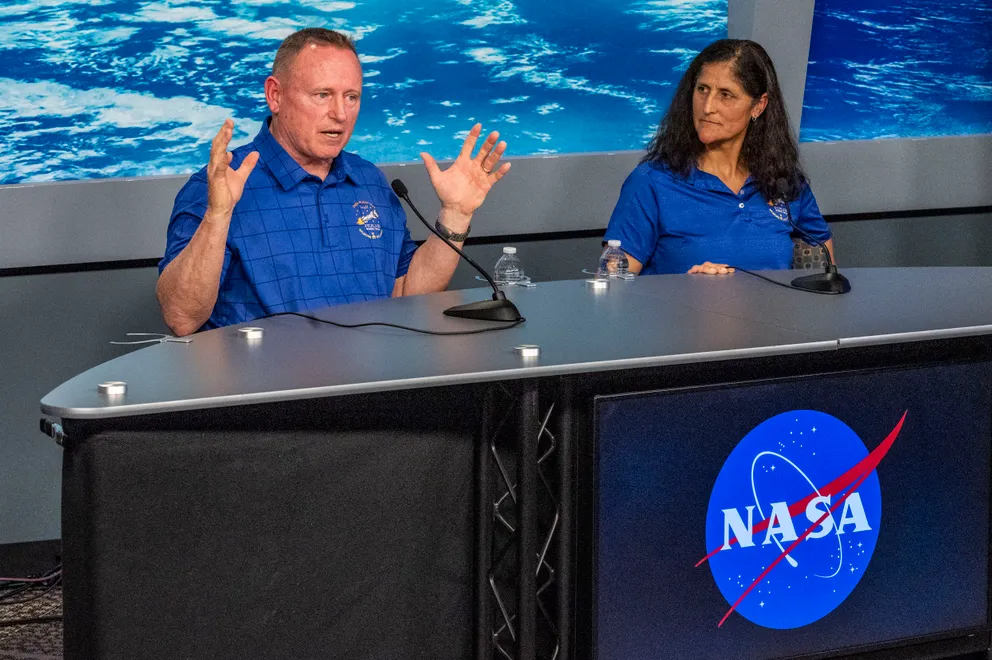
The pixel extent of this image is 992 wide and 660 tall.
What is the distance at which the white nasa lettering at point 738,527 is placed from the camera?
2045 millimetres

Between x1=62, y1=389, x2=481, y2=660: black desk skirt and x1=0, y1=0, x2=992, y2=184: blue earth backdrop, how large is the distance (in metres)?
1.95

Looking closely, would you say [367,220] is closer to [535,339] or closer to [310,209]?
[310,209]

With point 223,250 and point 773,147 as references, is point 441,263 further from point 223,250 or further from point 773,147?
point 773,147

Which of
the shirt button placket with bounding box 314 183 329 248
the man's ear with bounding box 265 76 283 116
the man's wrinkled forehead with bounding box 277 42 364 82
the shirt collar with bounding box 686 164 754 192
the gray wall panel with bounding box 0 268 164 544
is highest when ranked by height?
the man's wrinkled forehead with bounding box 277 42 364 82

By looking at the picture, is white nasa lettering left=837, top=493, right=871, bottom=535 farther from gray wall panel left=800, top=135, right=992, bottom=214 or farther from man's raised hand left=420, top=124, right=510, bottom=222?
gray wall panel left=800, top=135, right=992, bottom=214

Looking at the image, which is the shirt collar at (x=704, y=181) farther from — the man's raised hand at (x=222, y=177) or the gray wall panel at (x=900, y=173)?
the man's raised hand at (x=222, y=177)

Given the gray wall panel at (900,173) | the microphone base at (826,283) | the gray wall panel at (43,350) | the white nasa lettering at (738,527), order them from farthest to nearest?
the gray wall panel at (900,173), the gray wall panel at (43,350), the microphone base at (826,283), the white nasa lettering at (738,527)

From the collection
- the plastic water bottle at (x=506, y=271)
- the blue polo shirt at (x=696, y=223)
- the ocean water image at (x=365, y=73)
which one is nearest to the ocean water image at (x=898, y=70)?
the ocean water image at (x=365, y=73)

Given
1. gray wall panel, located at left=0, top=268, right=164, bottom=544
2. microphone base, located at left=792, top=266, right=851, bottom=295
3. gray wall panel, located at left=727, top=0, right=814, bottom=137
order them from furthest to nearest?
gray wall panel, located at left=727, top=0, right=814, bottom=137
gray wall panel, located at left=0, top=268, right=164, bottom=544
microphone base, located at left=792, top=266, right=851, bottom=295

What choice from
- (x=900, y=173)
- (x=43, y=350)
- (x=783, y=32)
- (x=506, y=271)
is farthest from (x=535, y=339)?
(x=900, y=173)

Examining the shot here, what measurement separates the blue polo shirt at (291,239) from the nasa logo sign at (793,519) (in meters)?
1.06

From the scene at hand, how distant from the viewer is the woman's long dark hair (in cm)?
317

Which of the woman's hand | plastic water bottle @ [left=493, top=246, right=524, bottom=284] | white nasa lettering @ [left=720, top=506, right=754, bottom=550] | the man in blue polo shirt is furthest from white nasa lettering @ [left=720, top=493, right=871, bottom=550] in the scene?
plastic water bottle @ [left=493, top=246, right=524, bottom=284]

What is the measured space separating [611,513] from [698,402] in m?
0.24
